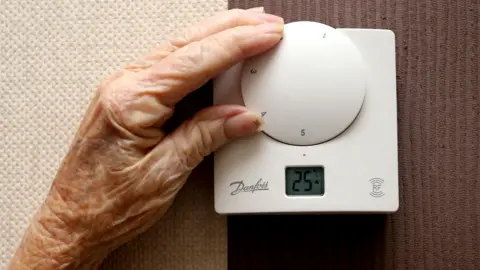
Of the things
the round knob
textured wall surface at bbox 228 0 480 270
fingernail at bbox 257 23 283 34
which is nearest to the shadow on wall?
textured wall surface at bbox 228 0 480 270

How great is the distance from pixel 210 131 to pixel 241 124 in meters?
0.04

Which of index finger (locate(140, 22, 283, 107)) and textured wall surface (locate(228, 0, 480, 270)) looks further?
textured wall surface (locate(228, 0, 480, 270))

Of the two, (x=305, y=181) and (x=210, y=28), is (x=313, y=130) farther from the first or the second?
(x=210, y=28)

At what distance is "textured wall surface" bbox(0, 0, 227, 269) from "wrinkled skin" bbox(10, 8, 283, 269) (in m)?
0.09

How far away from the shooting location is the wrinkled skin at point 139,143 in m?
0.68

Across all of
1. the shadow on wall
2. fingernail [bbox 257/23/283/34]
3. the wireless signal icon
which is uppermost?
fingernail [bbox 257/23/283/34]

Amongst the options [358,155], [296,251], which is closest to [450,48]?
[358,155]

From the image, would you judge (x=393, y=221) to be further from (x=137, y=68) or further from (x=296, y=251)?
(x=137, y=68)

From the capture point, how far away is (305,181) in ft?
2.42

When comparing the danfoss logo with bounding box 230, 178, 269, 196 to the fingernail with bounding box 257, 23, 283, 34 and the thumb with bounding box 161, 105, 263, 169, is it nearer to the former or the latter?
the thumb with bounding box 161, 105, 263, 169

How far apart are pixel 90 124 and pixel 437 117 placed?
441 millimetres

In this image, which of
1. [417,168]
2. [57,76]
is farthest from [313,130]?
[57,76]

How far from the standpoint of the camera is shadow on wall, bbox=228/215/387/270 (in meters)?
0.79

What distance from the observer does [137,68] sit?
726 millimetres
